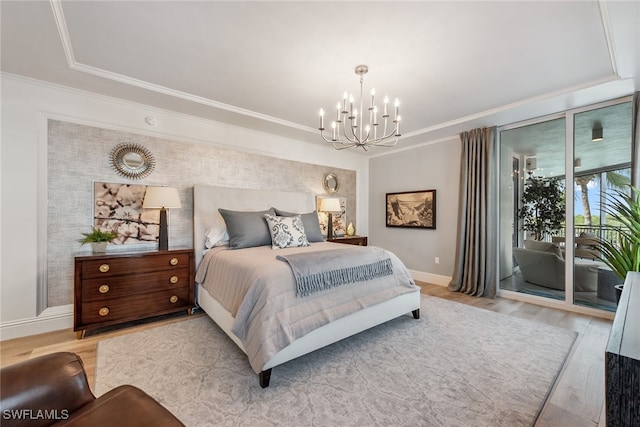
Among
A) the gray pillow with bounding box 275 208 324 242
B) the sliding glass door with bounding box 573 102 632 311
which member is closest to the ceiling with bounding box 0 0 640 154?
the sliding glass door with bounding box 573 102 632 311

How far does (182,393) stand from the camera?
1755 mm

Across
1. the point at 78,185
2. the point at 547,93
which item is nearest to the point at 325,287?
the point at 78,185

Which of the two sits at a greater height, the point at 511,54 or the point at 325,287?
the point at 511,54

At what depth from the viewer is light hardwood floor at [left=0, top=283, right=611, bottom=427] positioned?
5.24ft

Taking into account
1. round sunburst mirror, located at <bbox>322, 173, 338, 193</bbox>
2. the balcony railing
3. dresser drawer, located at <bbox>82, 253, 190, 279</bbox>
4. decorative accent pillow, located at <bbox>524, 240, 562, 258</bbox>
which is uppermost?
round sunburst mirror, located at <bbox>322, 173, 338, 193</bbox>

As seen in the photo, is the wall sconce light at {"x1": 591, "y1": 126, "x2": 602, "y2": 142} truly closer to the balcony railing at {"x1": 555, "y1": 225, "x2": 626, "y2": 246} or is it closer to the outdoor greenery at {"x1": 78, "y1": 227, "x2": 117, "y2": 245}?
the balcony railing at {"x1": 555, "y1": 225, "x2": 626, "y2": 246}

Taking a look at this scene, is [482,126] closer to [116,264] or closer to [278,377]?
[278,377]

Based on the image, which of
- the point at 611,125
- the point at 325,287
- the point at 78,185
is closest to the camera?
the point at 325,287

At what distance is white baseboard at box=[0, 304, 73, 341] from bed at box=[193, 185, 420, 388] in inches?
49.9

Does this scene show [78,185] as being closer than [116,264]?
No

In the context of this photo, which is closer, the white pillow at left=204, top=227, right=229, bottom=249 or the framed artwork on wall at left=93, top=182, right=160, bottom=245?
the framed artwork on wall at left=93, top=182, right=160, bottom=245

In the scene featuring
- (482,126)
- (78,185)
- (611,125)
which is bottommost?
(78,185)

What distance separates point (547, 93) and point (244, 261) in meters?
3.73

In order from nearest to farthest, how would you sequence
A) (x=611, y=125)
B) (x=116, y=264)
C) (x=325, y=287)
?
(x=325, y=287) → (x=116, y=264) → (x=611, y=125)
